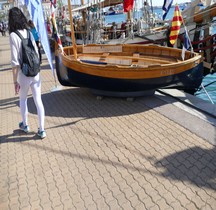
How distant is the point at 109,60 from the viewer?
25.0 feet

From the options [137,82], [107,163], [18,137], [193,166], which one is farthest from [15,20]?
[193,166]

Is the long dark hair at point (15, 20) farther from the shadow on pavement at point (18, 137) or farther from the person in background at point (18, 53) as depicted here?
the shadow on pavement at point (18, 137)

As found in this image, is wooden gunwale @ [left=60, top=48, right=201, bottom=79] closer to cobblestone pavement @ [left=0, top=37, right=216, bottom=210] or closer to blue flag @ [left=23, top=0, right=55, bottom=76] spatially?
cobblestone pavement @ [left=0, top=37, right=216, bottom=210]

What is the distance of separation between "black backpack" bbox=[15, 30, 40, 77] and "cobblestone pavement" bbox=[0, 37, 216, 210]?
127cm

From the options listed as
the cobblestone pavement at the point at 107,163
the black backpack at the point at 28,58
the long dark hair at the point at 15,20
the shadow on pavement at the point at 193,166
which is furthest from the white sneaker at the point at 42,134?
the shadow on pavement at the point at 193,166

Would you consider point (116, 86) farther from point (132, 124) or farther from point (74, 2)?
point (74, 2)

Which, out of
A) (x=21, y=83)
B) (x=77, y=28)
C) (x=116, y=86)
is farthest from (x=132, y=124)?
(x=77, y=28)

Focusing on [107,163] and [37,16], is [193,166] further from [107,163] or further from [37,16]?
[37,16]

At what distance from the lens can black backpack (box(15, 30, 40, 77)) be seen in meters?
4.02

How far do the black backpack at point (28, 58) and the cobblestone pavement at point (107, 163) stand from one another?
1.27 meters

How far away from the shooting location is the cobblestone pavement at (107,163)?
315 centimetres

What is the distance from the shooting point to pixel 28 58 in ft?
13.3

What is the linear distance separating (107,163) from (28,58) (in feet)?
6.49

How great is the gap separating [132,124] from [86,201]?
2.20 metres
